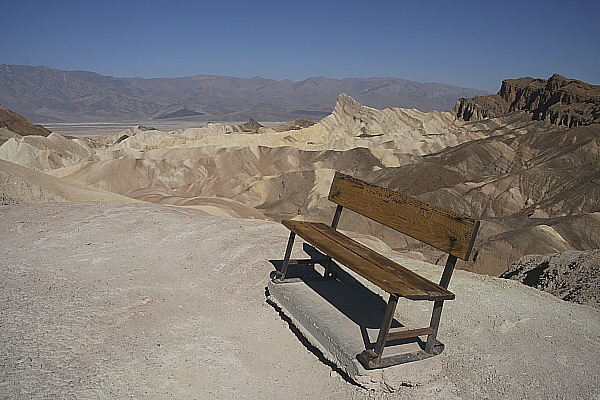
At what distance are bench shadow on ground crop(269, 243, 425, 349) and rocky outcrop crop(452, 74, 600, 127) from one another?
50328 mm

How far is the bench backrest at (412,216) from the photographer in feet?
11.7

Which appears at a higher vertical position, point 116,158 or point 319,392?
point 319,392

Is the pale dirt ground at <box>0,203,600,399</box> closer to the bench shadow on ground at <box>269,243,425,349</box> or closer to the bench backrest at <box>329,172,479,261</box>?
the bench shadow on ground at <box>269,243,425,349</box>

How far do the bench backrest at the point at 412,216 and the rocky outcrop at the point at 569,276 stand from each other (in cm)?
360

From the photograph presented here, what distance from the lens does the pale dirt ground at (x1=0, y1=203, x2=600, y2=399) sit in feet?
10.9

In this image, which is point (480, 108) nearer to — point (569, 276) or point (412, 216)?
point (569, 276)

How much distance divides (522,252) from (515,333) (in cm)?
1267

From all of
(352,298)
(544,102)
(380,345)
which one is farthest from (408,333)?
(544,102)

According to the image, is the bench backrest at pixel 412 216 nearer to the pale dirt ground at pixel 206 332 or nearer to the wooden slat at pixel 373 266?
the wooden slat at pixel 373 266

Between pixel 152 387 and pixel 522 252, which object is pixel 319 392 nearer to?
pixel 152 387

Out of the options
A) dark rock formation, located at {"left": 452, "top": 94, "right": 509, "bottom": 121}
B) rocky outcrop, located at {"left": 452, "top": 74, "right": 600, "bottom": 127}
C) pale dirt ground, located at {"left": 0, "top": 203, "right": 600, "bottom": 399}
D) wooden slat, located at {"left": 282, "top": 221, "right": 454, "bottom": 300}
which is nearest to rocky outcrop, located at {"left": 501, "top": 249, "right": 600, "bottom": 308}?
pale dirt ground, located at {"left": 0, "top": 203, "right": 600, "bottom": 399}

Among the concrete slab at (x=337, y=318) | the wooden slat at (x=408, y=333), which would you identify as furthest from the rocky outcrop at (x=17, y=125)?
the wooden slat at (x=408, y=333)

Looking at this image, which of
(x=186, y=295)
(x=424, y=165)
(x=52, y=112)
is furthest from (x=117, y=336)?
(x=52, y=112)

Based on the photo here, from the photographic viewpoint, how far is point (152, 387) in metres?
3.20
